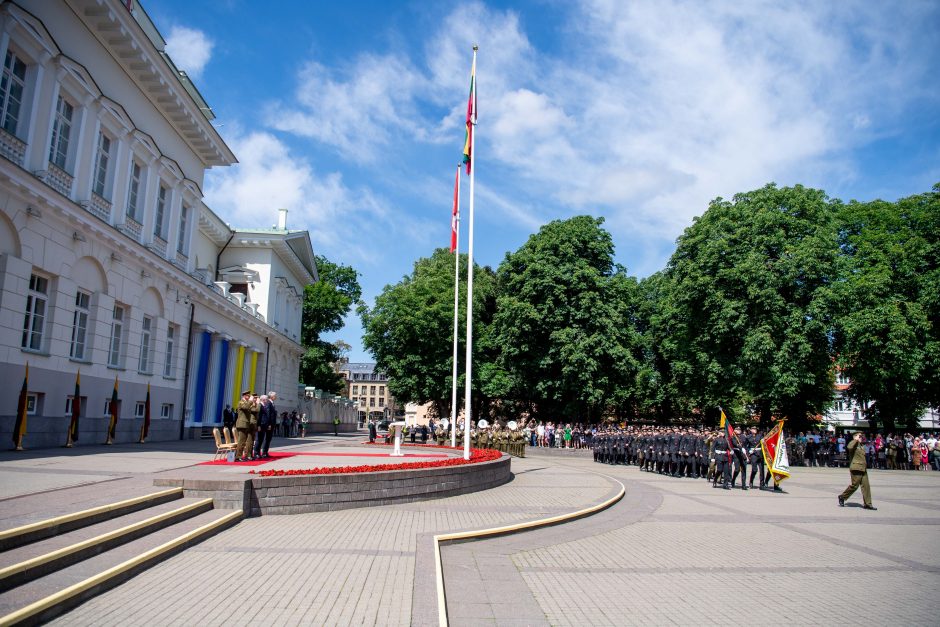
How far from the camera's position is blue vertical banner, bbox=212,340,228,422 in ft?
106

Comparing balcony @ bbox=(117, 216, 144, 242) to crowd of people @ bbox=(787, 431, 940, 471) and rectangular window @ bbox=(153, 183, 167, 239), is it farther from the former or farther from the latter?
crowd of people @ bbox=(787, 431, 940, 471)

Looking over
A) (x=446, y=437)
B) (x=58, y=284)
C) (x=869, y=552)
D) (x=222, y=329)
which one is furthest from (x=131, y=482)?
(x=446, y=437)

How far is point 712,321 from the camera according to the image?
34.7m

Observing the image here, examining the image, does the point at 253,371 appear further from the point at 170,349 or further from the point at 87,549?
the point at 87,549

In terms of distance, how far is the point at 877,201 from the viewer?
38.0 meters

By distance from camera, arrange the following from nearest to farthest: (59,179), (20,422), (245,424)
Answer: (245,424) → (20,422) → (59,179)

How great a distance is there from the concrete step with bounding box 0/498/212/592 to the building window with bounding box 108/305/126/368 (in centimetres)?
1456

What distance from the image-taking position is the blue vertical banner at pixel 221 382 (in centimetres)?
3225

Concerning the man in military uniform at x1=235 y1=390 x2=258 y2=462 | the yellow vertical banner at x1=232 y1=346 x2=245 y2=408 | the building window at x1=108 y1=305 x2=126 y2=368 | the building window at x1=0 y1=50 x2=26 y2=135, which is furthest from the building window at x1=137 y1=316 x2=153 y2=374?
the yellow vertical banner at x1=232 y1=346 x2=245 y2=408

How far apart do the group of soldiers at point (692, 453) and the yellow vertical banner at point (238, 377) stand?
19.3 metres

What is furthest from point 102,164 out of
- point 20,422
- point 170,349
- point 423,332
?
point 423,332

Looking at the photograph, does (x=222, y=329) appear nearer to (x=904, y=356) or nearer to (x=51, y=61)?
(x=51, y=61)

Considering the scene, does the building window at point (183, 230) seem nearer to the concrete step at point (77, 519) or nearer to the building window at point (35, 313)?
the building window at point (35, 313)

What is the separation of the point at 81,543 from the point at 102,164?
1820 cm
